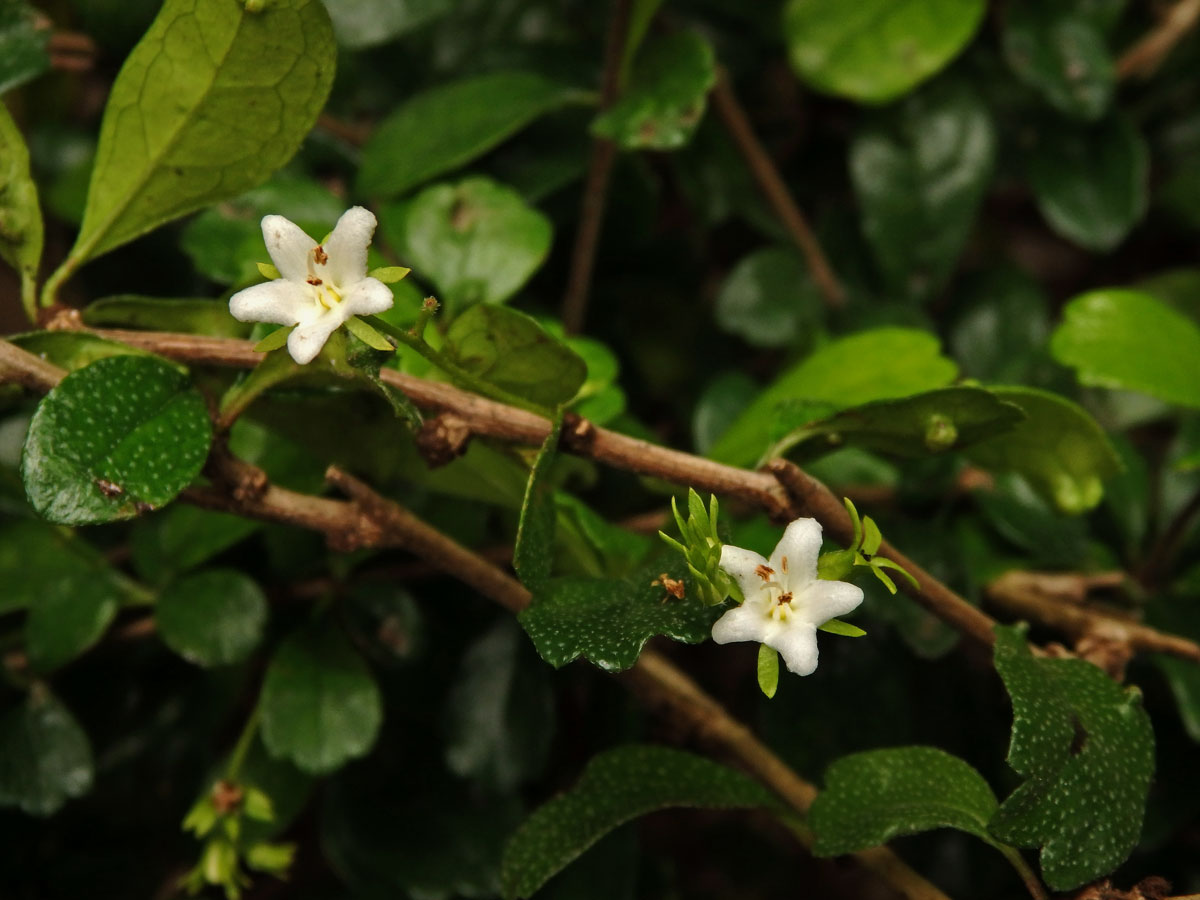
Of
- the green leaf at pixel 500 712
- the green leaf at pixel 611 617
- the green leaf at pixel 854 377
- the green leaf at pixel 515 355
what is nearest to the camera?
the green leaf at pixel 611 617

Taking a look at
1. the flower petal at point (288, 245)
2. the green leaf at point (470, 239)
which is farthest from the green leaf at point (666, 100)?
the flower petal at point (288, 245)

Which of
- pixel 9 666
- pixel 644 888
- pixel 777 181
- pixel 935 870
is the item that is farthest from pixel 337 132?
pixel 935 870

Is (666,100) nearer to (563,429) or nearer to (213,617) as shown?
(563,429)

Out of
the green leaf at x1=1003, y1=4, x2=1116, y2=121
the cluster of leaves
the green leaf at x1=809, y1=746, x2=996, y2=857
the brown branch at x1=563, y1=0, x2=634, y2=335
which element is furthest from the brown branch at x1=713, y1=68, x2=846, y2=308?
the green leaf at x1=809, y1=746, x2=996, y2=857

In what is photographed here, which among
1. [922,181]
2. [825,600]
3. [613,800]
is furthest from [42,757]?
[922,181]

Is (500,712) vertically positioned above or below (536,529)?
below

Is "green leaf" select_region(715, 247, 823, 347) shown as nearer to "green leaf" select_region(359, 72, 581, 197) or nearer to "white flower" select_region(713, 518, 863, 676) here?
"green leaf" select_region(359, 72, 581, 197)

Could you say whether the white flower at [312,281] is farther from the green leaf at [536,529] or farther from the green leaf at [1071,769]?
the green leaf at [1071,769]
